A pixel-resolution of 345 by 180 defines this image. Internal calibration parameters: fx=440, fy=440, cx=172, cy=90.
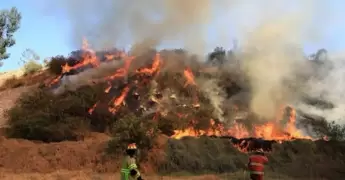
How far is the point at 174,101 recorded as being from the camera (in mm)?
23828

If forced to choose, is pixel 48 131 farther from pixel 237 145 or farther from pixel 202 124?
pixel 237 145

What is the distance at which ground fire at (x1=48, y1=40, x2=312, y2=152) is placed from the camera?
845 inches

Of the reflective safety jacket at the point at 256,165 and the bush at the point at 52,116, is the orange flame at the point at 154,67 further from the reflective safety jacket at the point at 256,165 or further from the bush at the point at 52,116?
the reflective safety jacket at the point at 256,165

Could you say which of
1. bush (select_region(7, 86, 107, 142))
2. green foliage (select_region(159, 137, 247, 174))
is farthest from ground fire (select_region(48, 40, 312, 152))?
green foliage (select_region(159, 137, 247, 174))

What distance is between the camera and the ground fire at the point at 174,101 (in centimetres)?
2147

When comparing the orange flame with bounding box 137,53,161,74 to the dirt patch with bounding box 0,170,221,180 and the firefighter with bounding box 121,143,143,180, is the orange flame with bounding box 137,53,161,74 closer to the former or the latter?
the dirt patch with bounding box 0,170,221,180

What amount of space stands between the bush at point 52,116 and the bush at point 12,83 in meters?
11.6

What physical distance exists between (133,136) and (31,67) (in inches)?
1014

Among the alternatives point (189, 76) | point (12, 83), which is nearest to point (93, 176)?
point (189, 76)

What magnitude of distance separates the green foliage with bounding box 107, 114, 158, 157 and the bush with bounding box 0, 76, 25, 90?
2063 centimetres

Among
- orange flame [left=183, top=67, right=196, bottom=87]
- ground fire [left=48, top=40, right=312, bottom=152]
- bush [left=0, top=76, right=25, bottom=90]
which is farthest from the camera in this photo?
bush [left=0, top=76, right=25, bottom=90]

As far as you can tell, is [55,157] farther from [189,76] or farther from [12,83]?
[12,83]

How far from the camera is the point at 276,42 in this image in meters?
24.7

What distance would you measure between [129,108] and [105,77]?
2.76 metres
